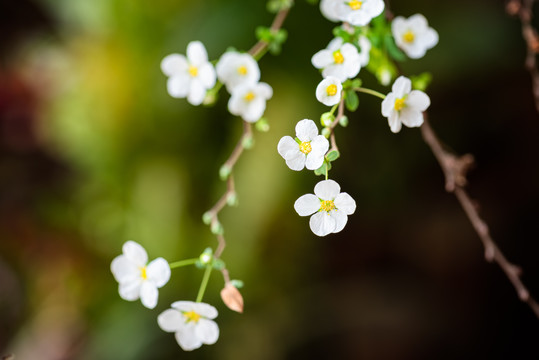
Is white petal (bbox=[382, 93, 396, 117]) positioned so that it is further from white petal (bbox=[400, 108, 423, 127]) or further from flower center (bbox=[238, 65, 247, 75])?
flower center (bbox=[238, 65, 247, 75])

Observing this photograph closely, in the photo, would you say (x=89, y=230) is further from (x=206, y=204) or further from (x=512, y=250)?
(x=512, y=250)

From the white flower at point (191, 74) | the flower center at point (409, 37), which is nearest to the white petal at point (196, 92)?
the white flower at point (191, 74)

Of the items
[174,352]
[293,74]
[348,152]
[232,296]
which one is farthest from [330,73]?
[174,352]

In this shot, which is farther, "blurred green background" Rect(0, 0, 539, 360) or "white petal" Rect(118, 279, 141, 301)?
"blurred green background" Rect(0, 0, 539, 360)

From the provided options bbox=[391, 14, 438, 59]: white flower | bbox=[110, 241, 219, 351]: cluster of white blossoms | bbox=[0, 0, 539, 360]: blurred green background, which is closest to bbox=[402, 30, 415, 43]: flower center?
bbox=[391, 14, 438, 59]: white flower

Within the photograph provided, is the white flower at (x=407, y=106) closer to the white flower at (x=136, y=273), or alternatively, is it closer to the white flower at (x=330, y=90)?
the white flower at (x=330, y=90)

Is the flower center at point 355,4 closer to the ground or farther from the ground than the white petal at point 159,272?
farther from the ground
